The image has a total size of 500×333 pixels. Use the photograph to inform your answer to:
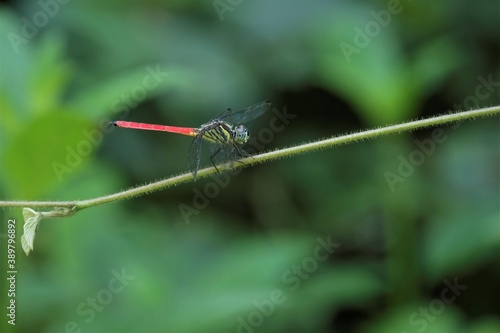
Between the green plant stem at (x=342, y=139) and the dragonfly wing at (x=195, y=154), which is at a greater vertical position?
the green plant stem at (x=342, y=139)

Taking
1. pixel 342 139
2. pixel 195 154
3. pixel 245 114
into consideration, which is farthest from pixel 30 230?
pixel 245 114

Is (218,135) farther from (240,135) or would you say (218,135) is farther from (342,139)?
(342,139)

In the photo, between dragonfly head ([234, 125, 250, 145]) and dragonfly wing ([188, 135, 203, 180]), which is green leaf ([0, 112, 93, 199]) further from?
dragonfly head ([234, 125, 250, 145])

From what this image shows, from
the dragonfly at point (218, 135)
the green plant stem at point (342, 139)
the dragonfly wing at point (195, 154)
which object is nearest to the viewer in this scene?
the green plant stem at point (342, 139)

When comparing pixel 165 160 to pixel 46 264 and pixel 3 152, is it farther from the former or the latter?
pixel 3 152

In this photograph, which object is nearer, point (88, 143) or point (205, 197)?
point (88, 143)

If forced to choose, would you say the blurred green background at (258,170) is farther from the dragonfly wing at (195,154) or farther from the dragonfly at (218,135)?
the dragonfly wing at (195,154)

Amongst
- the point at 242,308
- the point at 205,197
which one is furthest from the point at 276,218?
the point at 242,308

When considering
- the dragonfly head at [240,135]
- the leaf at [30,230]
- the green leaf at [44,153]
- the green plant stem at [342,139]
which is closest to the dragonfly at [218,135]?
the dragonfly head at [240,135]
